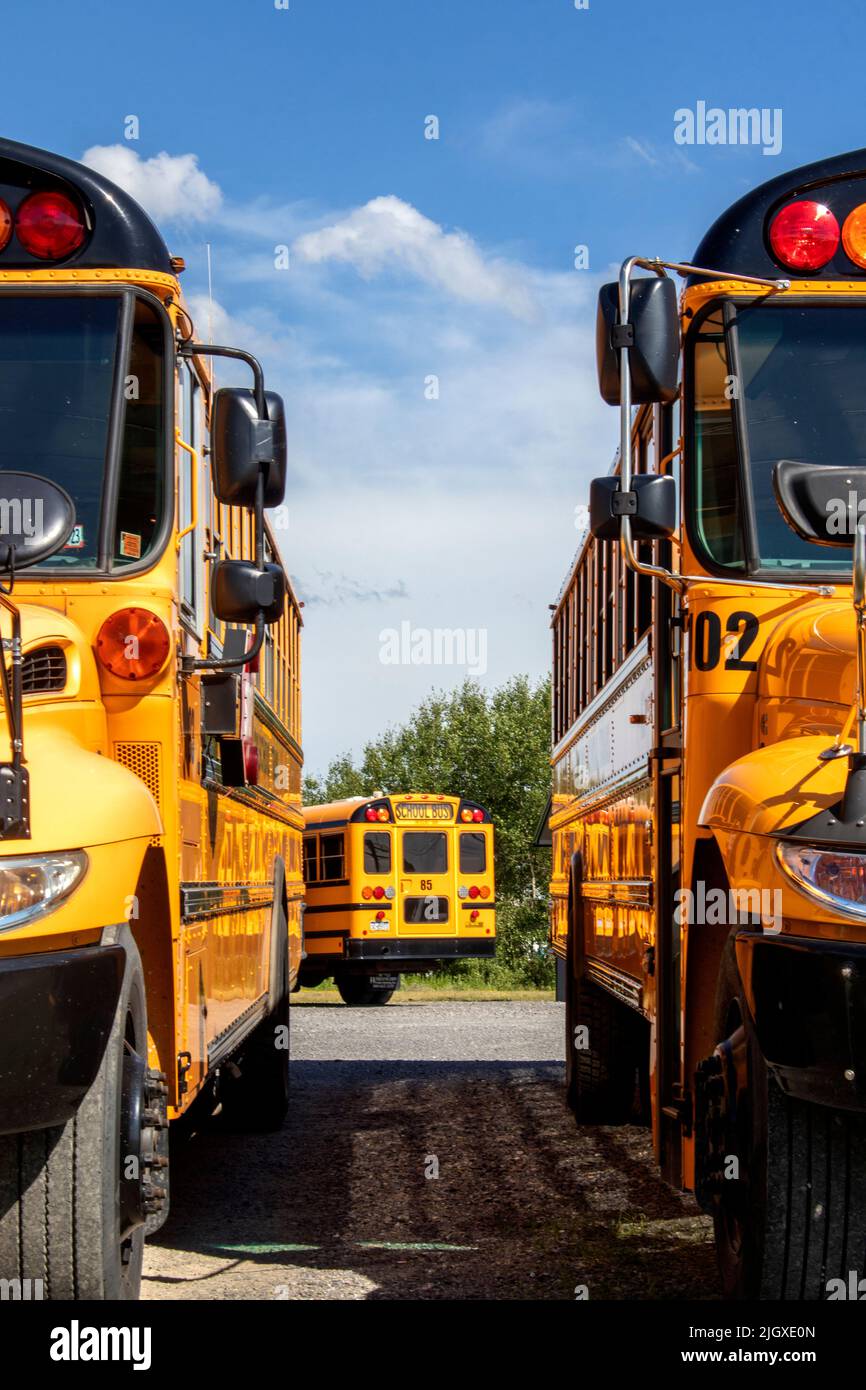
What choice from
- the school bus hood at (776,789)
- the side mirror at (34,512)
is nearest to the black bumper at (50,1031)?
the side mirror at (34,512)

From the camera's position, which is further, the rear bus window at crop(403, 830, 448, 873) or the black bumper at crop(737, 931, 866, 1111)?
the rear bus window at crop(403, 830, 448, 873)

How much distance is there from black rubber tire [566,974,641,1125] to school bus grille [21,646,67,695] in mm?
4451

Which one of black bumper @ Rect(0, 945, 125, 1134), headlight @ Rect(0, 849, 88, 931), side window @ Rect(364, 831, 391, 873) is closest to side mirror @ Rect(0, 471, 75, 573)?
headlight @ Rect(0, 849, 88, 931)

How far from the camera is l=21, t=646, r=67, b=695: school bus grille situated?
3.38m

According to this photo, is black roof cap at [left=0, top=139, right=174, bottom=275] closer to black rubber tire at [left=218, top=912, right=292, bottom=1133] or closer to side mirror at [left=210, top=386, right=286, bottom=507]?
side mirror at [left=210, top=386, right=286, bottom=507]

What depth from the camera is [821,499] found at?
11.6 ft

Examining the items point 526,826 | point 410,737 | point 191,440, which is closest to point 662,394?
point 191,440

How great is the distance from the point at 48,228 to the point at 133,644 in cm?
111

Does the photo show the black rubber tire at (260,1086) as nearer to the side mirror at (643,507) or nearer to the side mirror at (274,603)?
the side mirror at (274,603)

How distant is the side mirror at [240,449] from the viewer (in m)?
3.87

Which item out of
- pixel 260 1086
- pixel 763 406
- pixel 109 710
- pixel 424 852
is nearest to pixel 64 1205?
pixel 109 710

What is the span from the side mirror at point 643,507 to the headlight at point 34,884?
1546mm

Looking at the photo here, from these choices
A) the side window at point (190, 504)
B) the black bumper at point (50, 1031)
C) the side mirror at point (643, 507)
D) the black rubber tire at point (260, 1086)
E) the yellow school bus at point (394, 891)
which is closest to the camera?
the black bumper at point (50, 1031)

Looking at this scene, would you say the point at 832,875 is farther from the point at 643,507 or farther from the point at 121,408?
the point at 121,408
